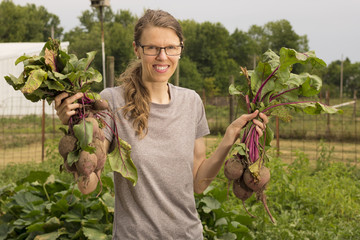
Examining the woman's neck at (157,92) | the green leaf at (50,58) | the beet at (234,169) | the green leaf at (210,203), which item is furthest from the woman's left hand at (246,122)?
the green leaf at (210,203)

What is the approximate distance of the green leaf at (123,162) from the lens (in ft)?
5.94

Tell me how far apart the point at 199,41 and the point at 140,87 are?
4289 centimetres

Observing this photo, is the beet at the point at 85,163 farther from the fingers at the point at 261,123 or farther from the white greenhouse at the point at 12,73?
A: the white greenhouse at the point at 12,73

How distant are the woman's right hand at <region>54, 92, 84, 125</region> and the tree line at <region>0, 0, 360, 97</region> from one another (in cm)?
2979

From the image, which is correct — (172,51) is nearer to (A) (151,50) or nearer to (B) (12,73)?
(A) (151,50)

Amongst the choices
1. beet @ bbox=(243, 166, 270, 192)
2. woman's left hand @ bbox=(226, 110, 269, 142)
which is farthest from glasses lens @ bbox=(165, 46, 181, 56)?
beet @ bbox=(243, 166, 270, 192)

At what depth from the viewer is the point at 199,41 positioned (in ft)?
145

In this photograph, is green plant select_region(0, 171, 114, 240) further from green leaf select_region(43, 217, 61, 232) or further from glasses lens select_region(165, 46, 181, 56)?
glasses lens select_region(165, 46, 181, 56)

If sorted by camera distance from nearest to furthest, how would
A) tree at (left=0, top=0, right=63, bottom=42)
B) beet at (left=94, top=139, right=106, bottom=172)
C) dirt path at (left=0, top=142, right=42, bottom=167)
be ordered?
beet at (left=94, top=139, right=106, bottom=172)
dirt path at (left=0, top=142, right=42, bottom=167)
tree at (left=0, top=0, right=63, bottom=42)

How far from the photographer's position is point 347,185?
16.9ft

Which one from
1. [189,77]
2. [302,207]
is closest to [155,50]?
[302,207]

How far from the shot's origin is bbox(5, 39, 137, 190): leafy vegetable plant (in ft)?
5.67

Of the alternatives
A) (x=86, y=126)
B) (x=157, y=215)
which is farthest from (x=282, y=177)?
(x=86, y=126)

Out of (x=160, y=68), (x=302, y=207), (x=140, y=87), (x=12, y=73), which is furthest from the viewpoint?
(x=12, y=73)
